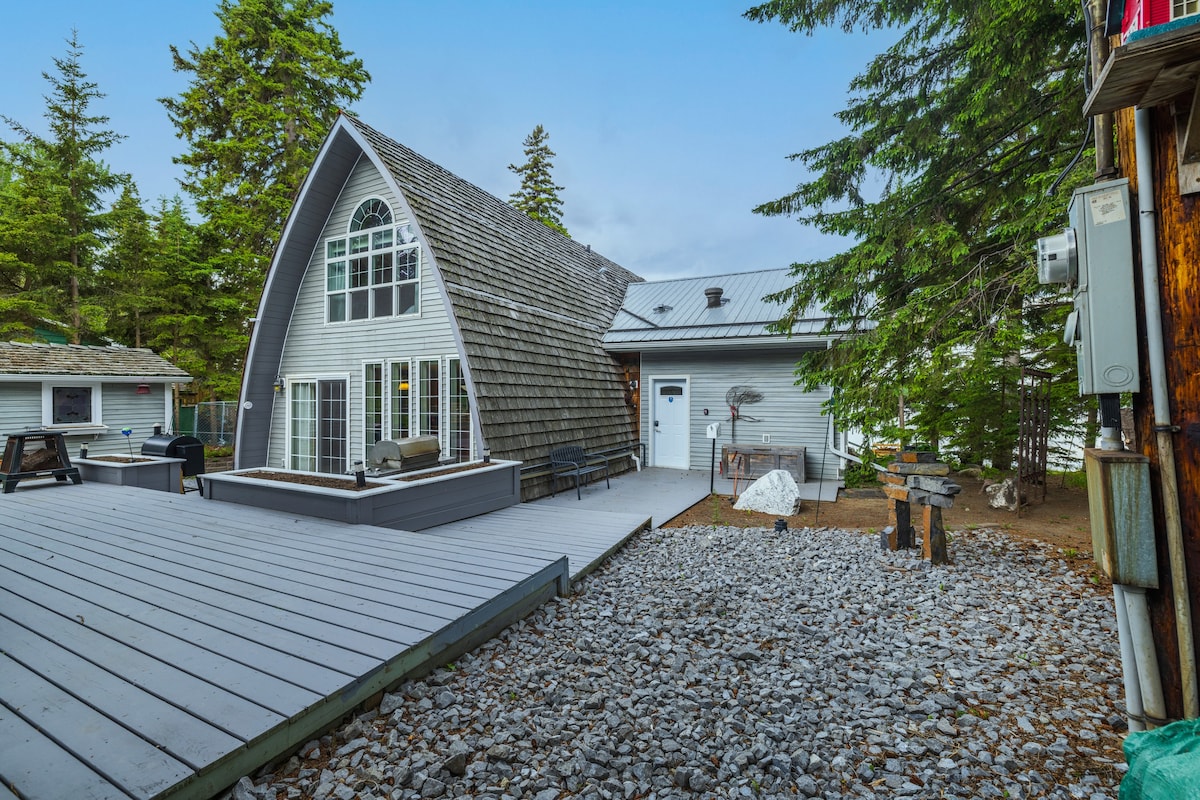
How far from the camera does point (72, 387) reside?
37.3 feet

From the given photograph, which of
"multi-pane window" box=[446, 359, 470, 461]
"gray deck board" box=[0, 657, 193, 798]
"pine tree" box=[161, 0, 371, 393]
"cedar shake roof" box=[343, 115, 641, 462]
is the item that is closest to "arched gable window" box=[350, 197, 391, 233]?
"cedar shake roof" box=[343, 115, 641, 462]

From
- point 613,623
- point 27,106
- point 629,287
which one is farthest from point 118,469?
point 27,106

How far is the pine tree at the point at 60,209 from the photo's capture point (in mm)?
13516

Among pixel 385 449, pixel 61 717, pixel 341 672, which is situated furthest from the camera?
pixel 385 449

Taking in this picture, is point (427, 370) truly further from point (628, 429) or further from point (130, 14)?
point (130, 14)

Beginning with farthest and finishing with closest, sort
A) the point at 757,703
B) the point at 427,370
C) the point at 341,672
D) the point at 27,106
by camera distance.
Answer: the point at 27,106
the point at 427,370
the point at 757,703
the point at 341,672

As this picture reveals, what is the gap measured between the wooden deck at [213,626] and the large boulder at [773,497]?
2382mm

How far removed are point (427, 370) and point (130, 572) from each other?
15.1 ft

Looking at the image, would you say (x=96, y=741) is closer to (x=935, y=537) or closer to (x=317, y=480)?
(x=317, y=480)

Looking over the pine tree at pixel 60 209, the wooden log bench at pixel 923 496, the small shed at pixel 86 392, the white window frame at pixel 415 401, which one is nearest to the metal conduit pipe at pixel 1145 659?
the wooden log bench at pixel 923 496

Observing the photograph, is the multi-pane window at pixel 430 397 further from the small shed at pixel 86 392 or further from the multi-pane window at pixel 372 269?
the small shed at pixel 86 392

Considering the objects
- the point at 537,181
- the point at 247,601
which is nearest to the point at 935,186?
the point at 247,601

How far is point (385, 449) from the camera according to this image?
6266 millimetres

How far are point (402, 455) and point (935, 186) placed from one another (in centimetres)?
644
